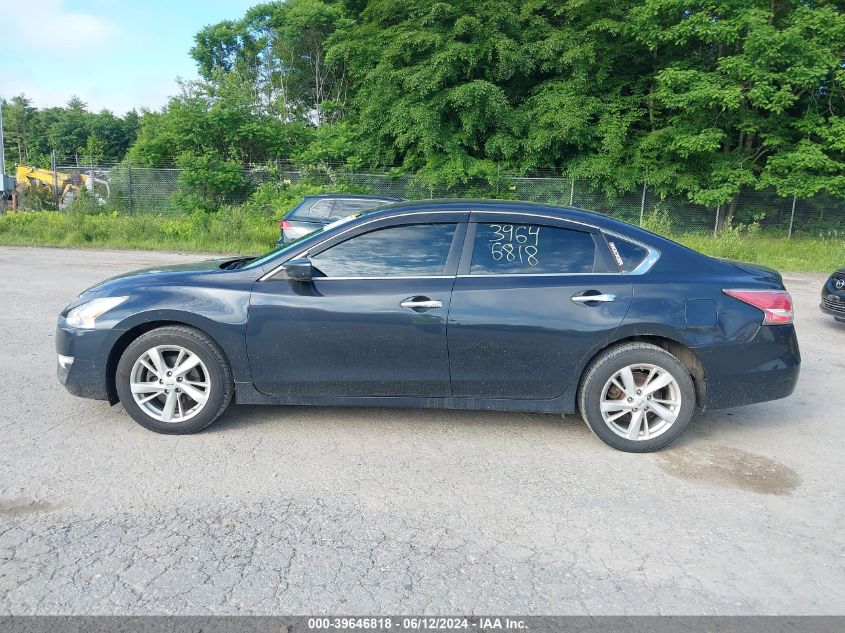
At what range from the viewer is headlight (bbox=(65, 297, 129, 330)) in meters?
4.32

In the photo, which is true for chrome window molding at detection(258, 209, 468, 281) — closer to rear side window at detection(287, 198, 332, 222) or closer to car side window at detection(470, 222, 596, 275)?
car side window at detection(470, 222, 596, 275)

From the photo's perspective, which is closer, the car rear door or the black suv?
the car rear door

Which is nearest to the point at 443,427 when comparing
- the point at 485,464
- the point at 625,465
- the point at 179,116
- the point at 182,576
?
the point at 485,464

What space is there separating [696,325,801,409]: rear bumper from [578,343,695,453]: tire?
0.58 feet

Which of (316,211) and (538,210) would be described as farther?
(316,211)

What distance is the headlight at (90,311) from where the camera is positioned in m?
4.32

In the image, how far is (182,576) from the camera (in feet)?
9.12

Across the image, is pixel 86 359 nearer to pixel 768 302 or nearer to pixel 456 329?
pixel 456 329

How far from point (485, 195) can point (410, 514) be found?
67.5 feet

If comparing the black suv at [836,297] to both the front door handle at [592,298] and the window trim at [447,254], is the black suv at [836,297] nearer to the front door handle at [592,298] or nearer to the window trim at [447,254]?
the front door handle at [592,298]

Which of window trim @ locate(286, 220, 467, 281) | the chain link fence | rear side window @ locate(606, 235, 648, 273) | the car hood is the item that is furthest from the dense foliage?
window trim @ locate(286, 220, 467, 281)

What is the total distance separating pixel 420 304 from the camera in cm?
417

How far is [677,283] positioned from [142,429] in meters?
3.83

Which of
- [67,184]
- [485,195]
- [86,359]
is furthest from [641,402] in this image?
[67,184]
